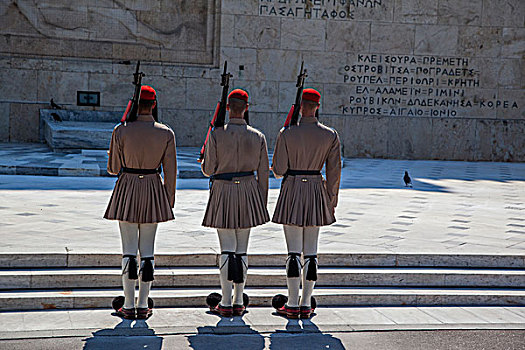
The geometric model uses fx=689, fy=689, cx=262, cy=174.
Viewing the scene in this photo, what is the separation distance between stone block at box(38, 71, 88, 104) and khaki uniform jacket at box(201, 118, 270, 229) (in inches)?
488

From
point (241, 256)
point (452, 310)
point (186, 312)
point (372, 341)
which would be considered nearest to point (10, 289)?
point (186, 312)

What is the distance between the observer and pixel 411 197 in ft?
36.7

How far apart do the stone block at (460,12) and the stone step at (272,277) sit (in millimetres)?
12530

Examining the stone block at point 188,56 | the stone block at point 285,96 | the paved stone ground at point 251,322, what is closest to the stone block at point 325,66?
the stone block at point 285,96

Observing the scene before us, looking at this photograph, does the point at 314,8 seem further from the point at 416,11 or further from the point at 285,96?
the point at 416,11

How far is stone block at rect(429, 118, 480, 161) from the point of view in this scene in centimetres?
1820

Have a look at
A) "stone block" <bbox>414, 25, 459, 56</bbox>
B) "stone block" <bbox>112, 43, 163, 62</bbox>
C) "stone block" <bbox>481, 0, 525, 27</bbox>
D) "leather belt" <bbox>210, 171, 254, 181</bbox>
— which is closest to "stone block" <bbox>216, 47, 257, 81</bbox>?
"stone block" <bbox>112, 43, 163, 62</bbox>

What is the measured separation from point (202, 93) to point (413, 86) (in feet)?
18.1

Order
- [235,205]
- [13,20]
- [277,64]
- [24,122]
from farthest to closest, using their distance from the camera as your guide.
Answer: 1. [277,64]
2. [24,122]
3. [13,20]
4. [235,205]

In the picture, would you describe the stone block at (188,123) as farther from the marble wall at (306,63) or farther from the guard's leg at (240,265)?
the guard's leg at (240,265)

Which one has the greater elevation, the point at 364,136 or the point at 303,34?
the point at 303,34

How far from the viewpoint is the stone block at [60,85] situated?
1673cm

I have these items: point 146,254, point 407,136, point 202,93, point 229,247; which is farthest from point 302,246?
point 407,136

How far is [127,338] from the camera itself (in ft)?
16.2
